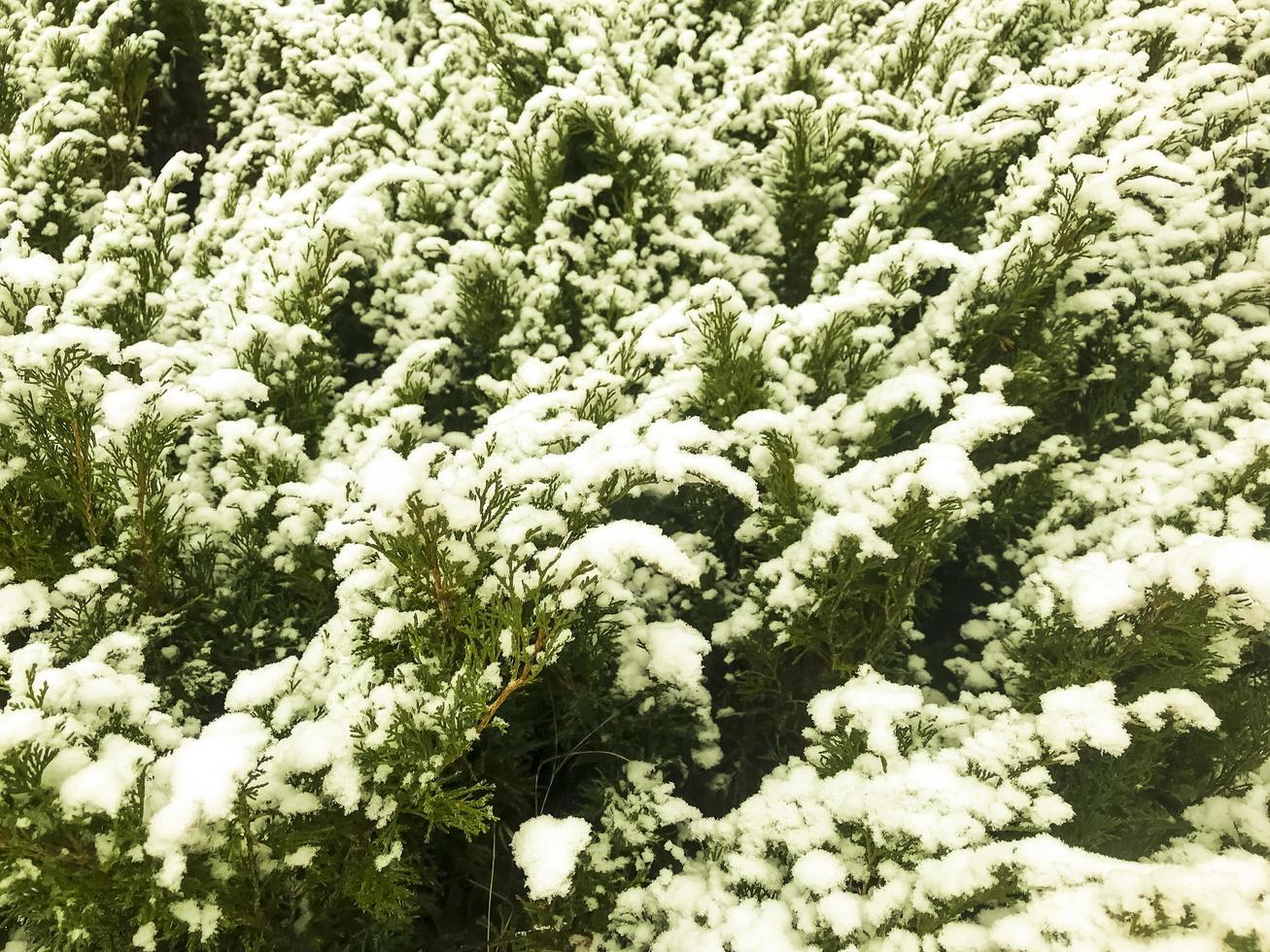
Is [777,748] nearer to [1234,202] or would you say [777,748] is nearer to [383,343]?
[383,343]

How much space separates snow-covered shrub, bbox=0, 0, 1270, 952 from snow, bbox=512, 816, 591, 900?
1 centimetres

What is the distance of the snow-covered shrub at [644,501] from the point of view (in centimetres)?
137

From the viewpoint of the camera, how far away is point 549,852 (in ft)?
4.79

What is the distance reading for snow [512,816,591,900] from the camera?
55.7 inches

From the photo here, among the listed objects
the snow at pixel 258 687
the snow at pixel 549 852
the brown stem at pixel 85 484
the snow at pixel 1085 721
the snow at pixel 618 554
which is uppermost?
the brown stem at pixel 85 484

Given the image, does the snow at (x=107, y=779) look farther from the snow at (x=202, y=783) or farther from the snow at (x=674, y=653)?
the snow at (x=674, y=653)

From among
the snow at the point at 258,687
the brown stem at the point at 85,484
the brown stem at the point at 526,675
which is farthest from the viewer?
the brown stem at the point at 85,484

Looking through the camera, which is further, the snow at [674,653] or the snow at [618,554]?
the snow at [674,653]

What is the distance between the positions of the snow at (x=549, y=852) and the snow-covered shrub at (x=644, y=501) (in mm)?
11

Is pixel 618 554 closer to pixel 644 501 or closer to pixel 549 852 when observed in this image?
pixel 549 852

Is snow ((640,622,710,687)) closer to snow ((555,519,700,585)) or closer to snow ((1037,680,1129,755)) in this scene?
snow ((555,519,700,585))

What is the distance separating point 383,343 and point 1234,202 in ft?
12.1

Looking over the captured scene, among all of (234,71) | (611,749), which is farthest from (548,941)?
(234,71)

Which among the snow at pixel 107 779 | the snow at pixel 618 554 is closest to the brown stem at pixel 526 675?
the snow at pixel 618 554
